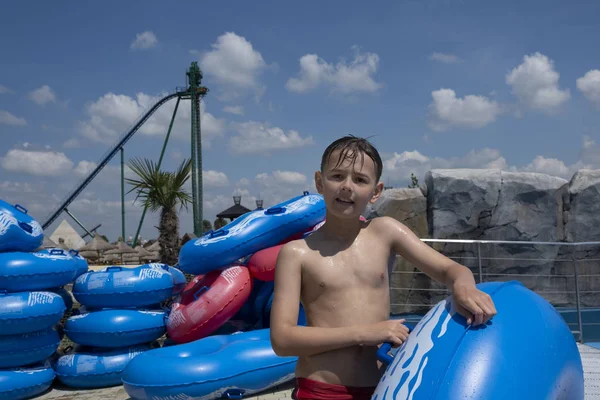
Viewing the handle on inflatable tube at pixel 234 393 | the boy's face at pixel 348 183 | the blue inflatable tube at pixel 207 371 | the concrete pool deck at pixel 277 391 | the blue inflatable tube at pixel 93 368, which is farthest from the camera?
the blue inflatable tube at pixel 93 368

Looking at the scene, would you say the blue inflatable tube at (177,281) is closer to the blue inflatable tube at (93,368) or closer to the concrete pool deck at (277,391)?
the blue inflatable tube at (93,368)

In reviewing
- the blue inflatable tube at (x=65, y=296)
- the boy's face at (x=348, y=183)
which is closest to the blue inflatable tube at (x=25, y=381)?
the blue inflatable tube at (x=65, y=296)

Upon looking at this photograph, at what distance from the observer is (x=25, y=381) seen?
16.1 feet

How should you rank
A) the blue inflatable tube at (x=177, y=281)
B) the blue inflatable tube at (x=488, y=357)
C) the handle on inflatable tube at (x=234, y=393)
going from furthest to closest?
the blue inflatable tube at (x=177, y=281)
the handle on inflatable tube at (x=234, y=393)
the blue inflatable tube at (x=488, y=357)

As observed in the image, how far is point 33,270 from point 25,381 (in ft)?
3.53

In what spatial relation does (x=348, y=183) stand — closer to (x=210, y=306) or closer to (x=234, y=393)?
(x=234, y=393)

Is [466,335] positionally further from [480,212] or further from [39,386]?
[480,212]

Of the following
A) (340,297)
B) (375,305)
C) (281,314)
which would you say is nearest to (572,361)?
(375,305)

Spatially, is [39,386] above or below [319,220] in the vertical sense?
below

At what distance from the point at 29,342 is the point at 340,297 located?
15.0 feet

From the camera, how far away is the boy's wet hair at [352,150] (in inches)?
60.2

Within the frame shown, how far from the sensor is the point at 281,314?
57.4 inches

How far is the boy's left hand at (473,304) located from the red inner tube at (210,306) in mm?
4054

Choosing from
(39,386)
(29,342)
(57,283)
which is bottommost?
(39,386)
